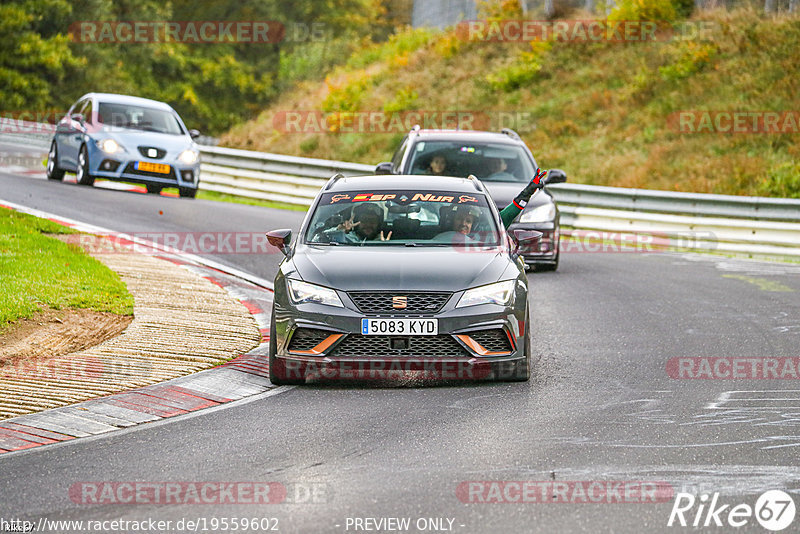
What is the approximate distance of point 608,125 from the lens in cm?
3086

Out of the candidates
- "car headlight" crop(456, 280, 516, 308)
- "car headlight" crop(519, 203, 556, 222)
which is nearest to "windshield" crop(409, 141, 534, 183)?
"car headlight" crop(519, 203, 556, 222)

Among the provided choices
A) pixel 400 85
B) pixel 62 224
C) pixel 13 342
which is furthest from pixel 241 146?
pixel 13 342

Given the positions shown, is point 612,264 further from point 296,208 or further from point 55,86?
point 55,86

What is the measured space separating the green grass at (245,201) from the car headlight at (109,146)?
297 cm

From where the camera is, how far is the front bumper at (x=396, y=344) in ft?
29.2

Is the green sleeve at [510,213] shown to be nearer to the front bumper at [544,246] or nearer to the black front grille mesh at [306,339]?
the front bumper at [544,246]

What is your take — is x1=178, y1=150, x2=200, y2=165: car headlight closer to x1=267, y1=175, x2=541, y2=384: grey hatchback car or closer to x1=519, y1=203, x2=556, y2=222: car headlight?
x1=519, y1=203, x2=556, y2=222: car headlight

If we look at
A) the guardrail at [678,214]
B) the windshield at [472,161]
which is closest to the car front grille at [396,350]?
the windshield at [472,161]

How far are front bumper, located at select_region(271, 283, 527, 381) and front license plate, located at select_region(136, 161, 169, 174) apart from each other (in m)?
15.1

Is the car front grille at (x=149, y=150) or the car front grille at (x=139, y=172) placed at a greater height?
the car front grille at (x=149, y=150)

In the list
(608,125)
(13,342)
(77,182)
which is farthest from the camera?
(608,125)

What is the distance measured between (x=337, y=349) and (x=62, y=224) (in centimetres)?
989

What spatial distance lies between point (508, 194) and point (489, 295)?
6735 mm

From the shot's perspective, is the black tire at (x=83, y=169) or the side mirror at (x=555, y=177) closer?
the side mirror at (x=555, y=177)
